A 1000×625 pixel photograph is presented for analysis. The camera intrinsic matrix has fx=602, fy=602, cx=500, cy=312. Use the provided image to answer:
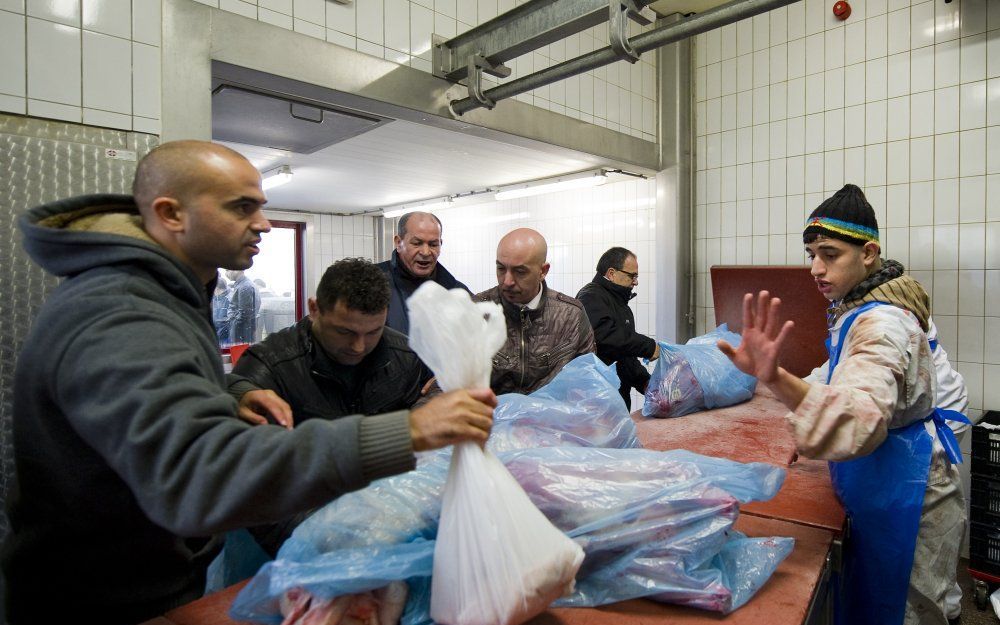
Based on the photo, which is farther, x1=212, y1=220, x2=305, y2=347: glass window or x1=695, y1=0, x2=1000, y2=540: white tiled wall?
x1=212, y1=220, x2=305, y2=347: glass window

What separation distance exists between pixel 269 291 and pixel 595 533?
7268 mm

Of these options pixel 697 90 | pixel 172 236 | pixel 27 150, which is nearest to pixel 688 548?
pixel 172 236

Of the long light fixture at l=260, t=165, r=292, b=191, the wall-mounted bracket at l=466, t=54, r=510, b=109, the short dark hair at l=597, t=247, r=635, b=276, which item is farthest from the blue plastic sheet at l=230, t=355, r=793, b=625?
the long light fixture at l=260, t=165, r=292, b=191

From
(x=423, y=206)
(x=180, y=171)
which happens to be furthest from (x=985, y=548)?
(x=423, y=206)

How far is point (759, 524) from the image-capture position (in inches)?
61.6

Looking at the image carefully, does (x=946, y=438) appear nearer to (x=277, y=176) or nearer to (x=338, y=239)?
(x=277, y=176)

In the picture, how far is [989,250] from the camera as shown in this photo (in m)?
3.42

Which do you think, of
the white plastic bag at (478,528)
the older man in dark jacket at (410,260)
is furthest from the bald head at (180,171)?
the older man in dark jacket at (410,260)

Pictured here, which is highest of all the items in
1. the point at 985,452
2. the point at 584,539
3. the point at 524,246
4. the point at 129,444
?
the point at 524,246

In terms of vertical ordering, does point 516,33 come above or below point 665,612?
above

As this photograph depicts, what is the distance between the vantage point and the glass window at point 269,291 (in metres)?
7.07

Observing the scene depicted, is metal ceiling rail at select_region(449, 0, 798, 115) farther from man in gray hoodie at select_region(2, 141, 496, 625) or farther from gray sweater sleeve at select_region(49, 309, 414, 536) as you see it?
gray sweater sleeve at select_region(49, 309, 414, 536)

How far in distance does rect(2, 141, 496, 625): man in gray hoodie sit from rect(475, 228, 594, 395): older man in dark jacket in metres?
1.37

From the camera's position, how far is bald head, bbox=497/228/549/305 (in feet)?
8.68
